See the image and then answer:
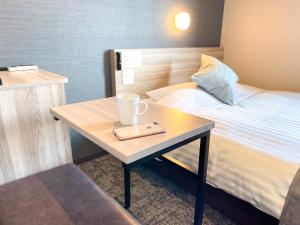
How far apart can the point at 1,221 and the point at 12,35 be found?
1.16 metres

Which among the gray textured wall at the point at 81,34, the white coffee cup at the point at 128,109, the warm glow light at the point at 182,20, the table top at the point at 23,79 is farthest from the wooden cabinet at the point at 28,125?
the warm glow light at the point at 182,20

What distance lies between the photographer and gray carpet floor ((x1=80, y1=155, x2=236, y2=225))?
56.0 inches

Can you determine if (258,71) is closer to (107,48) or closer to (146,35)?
(146,35)

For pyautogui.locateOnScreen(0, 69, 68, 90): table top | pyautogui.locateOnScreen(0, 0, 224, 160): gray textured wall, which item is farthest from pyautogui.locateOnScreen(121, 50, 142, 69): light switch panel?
pyautogui.locateOnScreen(0, 69, 68, 90): table top

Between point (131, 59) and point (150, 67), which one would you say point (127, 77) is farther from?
point (150, 67)

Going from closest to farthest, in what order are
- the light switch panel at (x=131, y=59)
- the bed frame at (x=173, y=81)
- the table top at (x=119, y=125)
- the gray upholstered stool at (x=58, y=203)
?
1. the table top at (x=119, y=125)
2. the gray upholstered stool at (x=58, y=203)
3. the bed frame at (x=173, y=81)
4. the light switch panel at (x=131, y=59)

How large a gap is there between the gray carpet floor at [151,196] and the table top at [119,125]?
0.78 meters

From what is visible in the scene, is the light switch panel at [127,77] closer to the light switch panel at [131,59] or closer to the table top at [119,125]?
the light switch panel at [131,59]

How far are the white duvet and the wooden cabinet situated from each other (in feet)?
2.44

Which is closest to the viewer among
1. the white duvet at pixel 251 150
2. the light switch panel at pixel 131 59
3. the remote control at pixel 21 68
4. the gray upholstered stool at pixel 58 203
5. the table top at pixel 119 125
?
the table top at pixel 119 125

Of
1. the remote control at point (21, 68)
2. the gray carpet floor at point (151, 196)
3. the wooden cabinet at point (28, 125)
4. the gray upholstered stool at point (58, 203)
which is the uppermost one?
the remote control at point (21, 68)

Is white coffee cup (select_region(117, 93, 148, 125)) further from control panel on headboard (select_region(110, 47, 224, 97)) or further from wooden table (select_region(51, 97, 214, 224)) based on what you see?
control panel on headboard (select_region(110, 47, 224, 97))

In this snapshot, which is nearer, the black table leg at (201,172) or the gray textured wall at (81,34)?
the black table leg at (201,172)

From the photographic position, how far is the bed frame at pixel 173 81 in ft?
4.00
